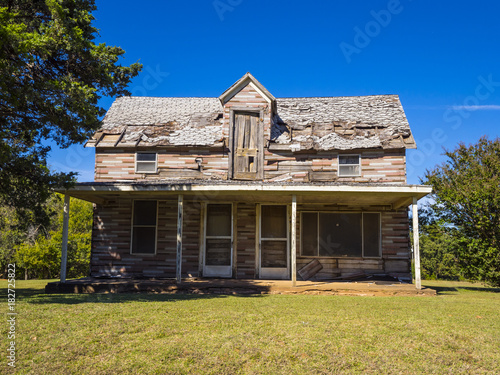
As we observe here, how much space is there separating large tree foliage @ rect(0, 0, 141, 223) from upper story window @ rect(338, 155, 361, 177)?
24.5ft

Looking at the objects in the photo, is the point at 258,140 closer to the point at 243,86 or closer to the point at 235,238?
the point at 243,86

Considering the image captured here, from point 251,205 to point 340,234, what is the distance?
3.12 metres

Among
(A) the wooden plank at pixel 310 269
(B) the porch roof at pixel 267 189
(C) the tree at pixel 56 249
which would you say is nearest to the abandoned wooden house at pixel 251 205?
(A) the wooden plank at pixel 310 269

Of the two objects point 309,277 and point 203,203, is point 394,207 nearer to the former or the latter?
point 309,277

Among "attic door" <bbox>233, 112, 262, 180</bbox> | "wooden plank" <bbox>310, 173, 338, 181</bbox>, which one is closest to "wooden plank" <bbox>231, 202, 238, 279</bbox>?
"attic door" <bbox>233, 112, 262, 180</bbox>

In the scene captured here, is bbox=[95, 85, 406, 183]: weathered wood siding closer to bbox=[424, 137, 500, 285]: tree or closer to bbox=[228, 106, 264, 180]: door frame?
bbox=[228, 106, 264, 180]: door frame

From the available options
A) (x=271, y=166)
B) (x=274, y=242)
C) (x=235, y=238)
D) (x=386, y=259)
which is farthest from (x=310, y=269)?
(x=271, y=166)

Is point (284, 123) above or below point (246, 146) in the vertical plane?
above

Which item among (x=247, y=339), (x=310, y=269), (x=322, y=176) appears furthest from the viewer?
(x=322, y=176)

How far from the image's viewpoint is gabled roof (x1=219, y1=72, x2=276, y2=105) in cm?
1508

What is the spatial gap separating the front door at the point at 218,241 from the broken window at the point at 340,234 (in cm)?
247

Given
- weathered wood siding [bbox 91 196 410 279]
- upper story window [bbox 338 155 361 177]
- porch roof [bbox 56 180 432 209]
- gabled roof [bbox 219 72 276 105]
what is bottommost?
weathered wood siding [bbox 91 196 410 279]

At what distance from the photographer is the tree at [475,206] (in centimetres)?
1441

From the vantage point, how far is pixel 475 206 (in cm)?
1465
